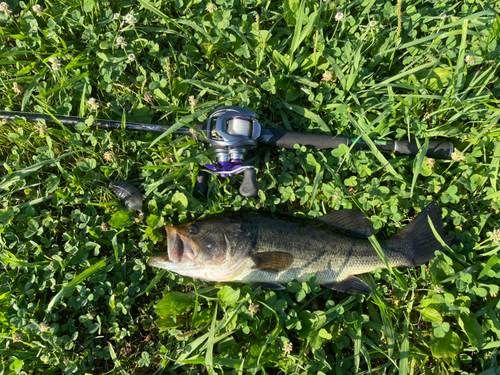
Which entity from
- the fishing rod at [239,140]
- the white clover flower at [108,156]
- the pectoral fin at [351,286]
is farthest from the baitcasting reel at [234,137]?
the pectoral fin at [351,286]

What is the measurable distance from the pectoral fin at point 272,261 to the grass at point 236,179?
9.0 inches

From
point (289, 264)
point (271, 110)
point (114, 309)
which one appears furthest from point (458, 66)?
point (114, 309)

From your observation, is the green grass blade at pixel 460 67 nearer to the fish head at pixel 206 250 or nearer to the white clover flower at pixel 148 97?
the fish head at pixel 206 250

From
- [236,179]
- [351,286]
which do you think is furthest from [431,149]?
[236,179]

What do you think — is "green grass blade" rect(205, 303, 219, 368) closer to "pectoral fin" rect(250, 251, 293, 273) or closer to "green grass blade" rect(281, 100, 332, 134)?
"pectoral fin" rect(250, 251, 293, 273)

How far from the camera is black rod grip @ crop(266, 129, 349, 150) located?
11.1 ft

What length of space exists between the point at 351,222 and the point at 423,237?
761 millimetres

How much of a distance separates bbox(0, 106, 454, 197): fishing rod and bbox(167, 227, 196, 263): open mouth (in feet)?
2.16

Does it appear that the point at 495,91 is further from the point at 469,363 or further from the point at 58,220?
the point at 58,220

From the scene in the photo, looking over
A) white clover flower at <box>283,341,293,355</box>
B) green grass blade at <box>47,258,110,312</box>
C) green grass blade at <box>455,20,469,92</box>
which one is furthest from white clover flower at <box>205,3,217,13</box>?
white clover flower at <box>283,341,293,355</box>

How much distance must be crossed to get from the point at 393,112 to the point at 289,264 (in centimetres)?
208

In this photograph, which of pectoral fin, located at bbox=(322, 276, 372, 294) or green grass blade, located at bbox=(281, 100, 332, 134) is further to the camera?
green grass blade, located at bbox=(281, 100, 332, 134)

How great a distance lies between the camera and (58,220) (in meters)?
3.42

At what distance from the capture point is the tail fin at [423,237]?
10.8 ft
